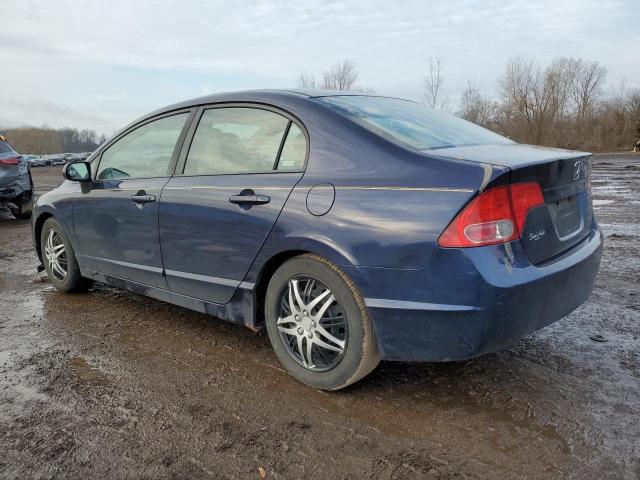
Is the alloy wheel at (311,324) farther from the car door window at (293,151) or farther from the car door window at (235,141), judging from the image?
the car door window at (235,141)

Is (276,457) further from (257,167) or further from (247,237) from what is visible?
(257,167)

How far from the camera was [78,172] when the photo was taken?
4277mm

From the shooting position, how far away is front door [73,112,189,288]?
3650 millimetres

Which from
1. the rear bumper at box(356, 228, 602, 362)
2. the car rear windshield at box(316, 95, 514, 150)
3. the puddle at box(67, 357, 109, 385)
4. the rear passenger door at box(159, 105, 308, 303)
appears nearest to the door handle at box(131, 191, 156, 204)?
the rear passenger door at box(159, 105, 308, 303)

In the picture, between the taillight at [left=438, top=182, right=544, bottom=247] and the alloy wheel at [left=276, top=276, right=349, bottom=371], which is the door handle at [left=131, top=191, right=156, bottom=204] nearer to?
the alloy wheel at [left=276, top=276, right=349, bottom=371]

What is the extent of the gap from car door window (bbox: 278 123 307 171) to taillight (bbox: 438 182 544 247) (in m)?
0.96

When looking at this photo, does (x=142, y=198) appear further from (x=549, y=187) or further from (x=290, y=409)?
(x=549, y=187)

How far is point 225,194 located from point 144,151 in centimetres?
119

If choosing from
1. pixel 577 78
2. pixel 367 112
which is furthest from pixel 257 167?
pixel 577 78

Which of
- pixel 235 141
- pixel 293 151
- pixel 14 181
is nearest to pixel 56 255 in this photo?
pixel 235 141

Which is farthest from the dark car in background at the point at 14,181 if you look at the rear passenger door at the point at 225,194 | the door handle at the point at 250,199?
the door handle at the point at 250,199

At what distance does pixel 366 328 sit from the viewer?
8.44ft

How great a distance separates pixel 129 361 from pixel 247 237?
1.12 metres

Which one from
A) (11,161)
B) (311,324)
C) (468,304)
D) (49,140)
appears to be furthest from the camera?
(49,140)
